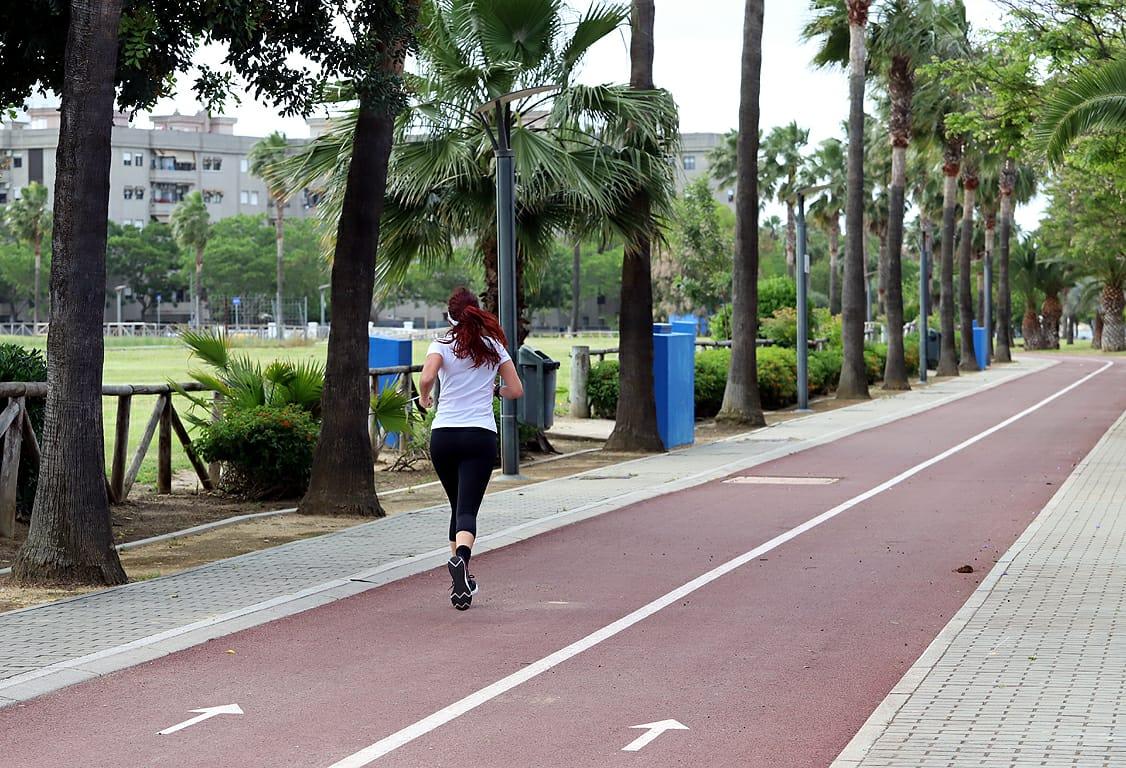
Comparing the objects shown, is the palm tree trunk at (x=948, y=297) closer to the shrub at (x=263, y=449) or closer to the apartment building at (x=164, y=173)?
the shrub at (x=263, y=449)

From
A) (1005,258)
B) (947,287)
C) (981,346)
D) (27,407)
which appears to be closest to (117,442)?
(27,407)

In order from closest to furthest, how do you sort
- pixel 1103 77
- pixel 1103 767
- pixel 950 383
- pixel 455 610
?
pixel 1103 767
pixel 455 610
pixel 1103 77
pixel 950 383

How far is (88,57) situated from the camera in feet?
32.2

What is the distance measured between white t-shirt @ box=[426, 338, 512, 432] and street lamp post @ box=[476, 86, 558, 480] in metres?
7.66

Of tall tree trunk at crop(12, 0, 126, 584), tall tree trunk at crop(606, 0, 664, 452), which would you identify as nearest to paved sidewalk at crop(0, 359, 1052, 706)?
tall tree trunk at crop(12, 0, 126, 584)

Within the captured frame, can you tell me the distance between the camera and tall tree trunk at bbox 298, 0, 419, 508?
45.9 feet

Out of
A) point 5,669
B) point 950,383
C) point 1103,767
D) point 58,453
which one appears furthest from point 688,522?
point 950,383

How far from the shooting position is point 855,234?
3788 centimetres

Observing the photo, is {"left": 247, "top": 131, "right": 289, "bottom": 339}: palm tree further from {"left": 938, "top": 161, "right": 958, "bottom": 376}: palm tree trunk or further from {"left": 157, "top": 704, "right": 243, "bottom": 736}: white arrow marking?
{"left": 938, "top": 161, "right": 958, "bottom": 376}: palm tree trunk

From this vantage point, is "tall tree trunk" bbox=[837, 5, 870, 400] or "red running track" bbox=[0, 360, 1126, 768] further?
"tall tree trunk" bbox=[837, 5, 870, 400]

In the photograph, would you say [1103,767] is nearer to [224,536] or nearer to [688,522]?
[688,522]

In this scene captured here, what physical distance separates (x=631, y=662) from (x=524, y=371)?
13.2 m

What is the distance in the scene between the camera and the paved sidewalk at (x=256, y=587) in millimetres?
7801

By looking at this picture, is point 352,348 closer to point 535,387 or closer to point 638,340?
point 535,387
